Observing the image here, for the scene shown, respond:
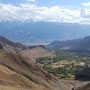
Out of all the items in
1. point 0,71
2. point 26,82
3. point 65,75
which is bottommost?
point 65,75

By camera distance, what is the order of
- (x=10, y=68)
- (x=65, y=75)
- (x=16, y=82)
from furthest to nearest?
1. (x=65, y=75)
2. (x=10, y=68)
3. (x=16, y=82)

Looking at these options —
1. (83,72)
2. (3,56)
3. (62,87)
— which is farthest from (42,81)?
(83,72)

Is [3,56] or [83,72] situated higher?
[3,56]

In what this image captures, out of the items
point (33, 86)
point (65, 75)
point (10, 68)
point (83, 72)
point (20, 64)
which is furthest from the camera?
point (65, 75)

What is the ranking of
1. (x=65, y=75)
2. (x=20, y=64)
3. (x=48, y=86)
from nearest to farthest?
1. (x=48, y=86)
2. (x=20, y=64)
3. (x=65, y=75)

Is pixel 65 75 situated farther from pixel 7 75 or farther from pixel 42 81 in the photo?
→ pixel 7 75

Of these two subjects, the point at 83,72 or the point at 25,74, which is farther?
the point at 83,72

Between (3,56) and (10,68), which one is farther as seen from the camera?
(3,56)

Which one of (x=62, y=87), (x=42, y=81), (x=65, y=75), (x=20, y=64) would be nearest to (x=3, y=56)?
(x=20, y=64)

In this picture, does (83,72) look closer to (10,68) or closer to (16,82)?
(10,68)
